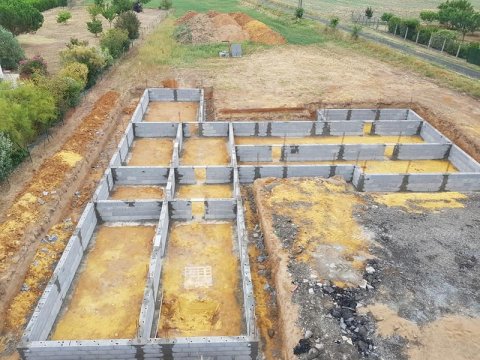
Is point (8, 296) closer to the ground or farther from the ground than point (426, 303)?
closer to the ground

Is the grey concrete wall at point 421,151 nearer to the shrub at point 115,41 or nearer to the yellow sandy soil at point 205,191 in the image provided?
the yellow sandy soil at point 205,191

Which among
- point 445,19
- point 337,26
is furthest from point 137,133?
point 445,19

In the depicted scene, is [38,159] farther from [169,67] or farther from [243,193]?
[169,67]

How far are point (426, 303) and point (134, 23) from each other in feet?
90.6

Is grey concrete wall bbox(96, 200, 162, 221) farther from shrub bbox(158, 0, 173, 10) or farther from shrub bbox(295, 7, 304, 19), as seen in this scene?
shrub bbox(158, 0, 173, 10)

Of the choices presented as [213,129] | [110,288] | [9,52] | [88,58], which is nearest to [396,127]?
[213,129]

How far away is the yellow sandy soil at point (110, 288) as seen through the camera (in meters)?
9.01

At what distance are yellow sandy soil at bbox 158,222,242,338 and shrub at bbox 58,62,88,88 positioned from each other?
438 inches

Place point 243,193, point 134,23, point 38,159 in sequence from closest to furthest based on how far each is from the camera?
point 243,193
point 38,159
point 134,23

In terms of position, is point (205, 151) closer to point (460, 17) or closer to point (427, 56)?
point (427, 56)

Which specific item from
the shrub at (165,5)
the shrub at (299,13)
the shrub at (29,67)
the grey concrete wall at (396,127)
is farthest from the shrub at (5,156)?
the shrub at (165,5)

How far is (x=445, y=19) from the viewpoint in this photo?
36.4m

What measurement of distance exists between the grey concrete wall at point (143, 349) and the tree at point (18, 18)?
28341 millimetres

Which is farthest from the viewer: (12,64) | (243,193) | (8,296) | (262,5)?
(262,5)
